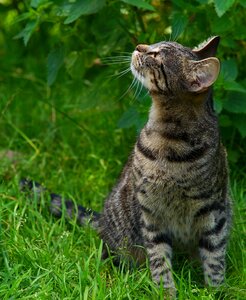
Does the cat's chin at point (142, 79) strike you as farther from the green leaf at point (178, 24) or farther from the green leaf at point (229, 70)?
the green leaf at point (229, 70)

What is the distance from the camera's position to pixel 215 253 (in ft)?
12.7

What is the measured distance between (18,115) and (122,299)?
2.78 meters

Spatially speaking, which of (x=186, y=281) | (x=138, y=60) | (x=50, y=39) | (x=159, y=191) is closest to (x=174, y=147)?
(x=159, y=191)

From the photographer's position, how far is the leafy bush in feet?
15.0

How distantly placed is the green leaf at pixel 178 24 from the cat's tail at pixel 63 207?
49.3 inches

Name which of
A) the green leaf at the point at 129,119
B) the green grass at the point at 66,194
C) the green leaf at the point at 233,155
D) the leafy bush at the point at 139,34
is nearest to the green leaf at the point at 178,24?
the leafy bush at the point at 139,34

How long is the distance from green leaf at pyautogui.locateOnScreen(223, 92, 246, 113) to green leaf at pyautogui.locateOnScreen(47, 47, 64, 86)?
1.18 metres

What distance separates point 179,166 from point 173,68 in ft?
1.68

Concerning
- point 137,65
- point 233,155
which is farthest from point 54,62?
point 233,155

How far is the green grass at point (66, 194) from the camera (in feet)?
12.2

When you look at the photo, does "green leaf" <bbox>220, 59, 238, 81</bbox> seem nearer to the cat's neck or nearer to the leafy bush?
the leafy bush

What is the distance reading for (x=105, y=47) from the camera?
4996 millimetres

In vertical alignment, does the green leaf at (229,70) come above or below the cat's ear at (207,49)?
below

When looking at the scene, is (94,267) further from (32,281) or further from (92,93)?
(92,93)
